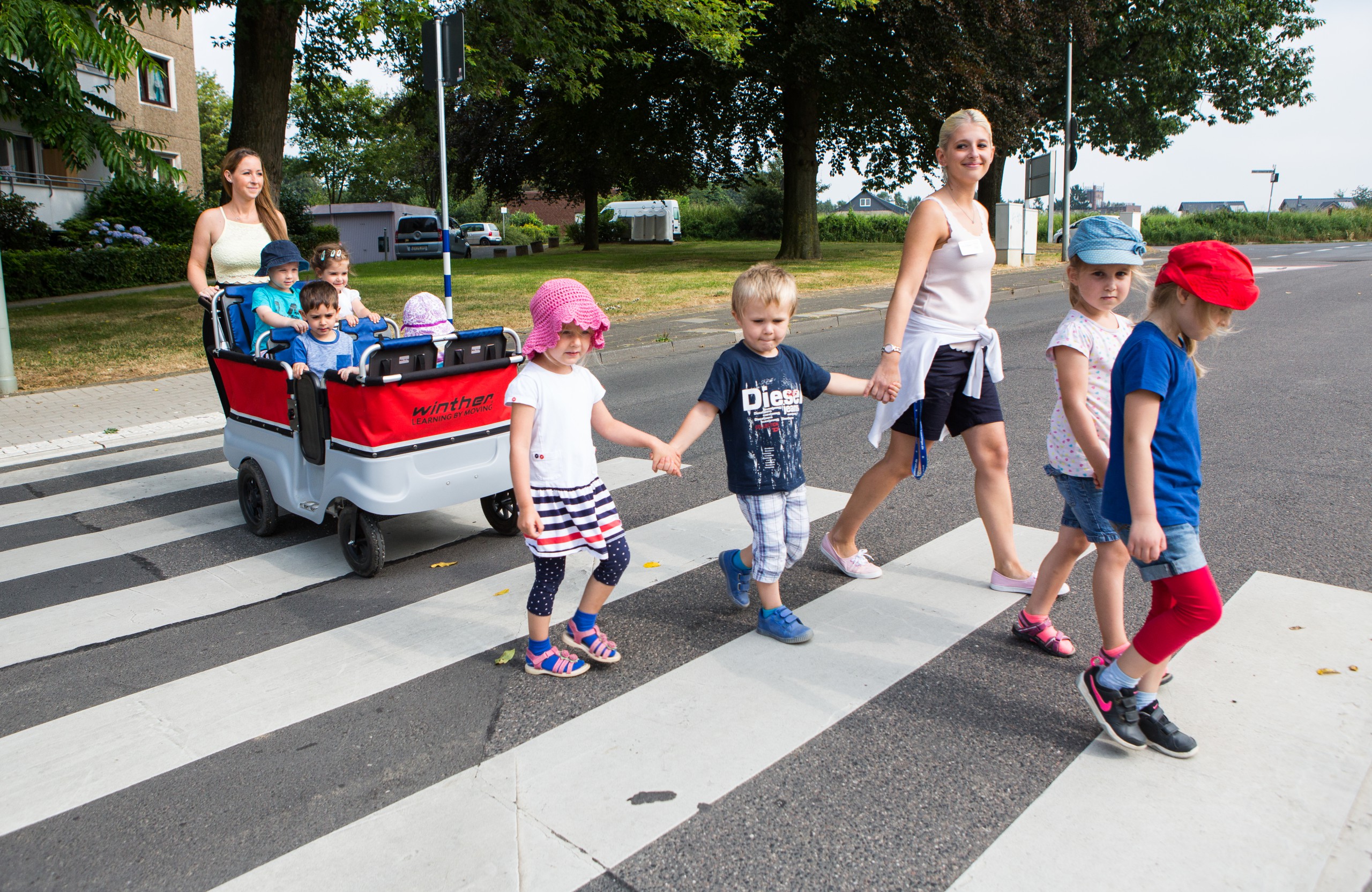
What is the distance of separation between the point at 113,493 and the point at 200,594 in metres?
2.36

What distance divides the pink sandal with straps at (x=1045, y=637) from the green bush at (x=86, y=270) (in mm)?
21638

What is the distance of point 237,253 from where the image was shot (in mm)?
6016

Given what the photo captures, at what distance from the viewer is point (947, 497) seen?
5.82 m

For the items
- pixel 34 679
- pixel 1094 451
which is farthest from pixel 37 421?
pixel 1094 451

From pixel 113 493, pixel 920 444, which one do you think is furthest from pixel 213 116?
pixel 920 444

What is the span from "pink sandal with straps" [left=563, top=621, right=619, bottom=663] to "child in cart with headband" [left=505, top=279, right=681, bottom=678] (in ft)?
0.04

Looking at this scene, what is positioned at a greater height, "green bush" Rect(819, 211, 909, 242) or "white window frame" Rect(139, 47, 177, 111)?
"white window frame" Rect(139, 47, 177, 111)

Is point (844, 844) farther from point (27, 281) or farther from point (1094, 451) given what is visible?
point (27, 281)

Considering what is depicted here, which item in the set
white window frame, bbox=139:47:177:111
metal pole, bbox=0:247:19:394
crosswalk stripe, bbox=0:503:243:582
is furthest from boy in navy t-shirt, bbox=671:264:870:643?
white window frame, bbox=139:47:177:111

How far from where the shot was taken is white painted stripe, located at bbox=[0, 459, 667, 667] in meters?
4.12

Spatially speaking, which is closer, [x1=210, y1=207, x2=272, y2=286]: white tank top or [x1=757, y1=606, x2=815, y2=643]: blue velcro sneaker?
[x1=757, y1=606, x2=815, y2=643]: blue velcro sneaker

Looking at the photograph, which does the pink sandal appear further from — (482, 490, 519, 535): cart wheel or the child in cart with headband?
(482, 490, 519, 535): cart wheel

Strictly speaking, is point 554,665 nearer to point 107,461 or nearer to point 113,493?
point 113,493

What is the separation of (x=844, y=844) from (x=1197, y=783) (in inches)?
41.3
